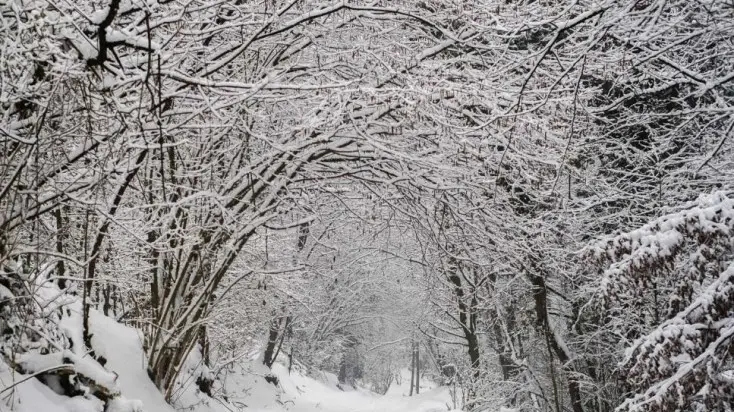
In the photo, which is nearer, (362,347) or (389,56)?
(389,56)

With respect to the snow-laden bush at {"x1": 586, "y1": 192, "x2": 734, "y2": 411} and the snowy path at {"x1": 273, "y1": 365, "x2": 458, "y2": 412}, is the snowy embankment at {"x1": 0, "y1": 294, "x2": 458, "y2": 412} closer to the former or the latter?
the snow-laden bush at {"x1": 586, "y1": 192, "x2": 734, "y2": 411}

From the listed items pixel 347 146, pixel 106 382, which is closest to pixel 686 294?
pixel 347 146

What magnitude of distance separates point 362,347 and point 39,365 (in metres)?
40.5

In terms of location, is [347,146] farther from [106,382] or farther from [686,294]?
[686,294]

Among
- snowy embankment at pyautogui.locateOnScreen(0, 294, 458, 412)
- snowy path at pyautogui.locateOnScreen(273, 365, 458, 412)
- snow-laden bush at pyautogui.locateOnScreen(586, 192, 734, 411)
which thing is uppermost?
snowy path at pyautogui.locateOnScreen(273, 365, 458, 412)

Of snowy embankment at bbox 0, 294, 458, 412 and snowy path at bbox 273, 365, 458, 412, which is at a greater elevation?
snowy path at bbox 273, 365, 458, 412

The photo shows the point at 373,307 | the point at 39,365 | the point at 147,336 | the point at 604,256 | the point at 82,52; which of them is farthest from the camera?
the point at 373,307

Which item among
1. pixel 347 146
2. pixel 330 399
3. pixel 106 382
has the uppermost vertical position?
pixel 347 146

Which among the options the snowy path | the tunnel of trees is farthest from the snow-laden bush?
the snowy path

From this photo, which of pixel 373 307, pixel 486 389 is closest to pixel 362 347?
pixel 373 307

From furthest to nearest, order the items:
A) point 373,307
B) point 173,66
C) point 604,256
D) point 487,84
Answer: point 373,307 → point 487,84 → point 604,256 → point 173,66

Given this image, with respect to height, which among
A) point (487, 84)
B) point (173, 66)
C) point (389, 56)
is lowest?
point (173, 66)

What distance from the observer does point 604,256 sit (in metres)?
4.55

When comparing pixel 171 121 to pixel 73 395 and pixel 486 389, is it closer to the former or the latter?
pixel 73 395
